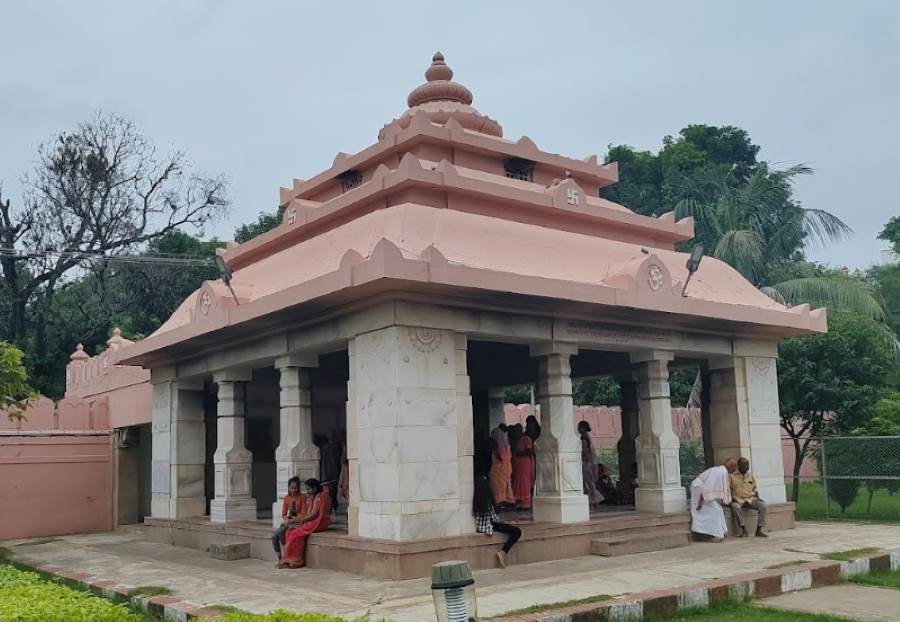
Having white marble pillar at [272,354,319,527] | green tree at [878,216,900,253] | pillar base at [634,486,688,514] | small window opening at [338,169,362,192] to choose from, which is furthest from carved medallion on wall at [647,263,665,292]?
green tree at [878,216,900,253]

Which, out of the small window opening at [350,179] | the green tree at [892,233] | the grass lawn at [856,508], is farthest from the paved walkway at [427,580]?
the green tree at [892,233]

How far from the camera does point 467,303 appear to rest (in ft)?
33.4

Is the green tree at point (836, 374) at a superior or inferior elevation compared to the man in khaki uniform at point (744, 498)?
superior

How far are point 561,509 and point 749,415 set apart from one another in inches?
159

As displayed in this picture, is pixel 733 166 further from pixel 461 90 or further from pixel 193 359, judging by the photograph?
pixel 193 359

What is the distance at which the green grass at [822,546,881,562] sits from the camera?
9.92 metres

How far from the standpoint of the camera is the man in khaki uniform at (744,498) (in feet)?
40.7

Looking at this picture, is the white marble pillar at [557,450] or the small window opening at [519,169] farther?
the small window opening at [519,169]

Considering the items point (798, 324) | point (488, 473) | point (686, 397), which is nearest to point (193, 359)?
point (488, 473)

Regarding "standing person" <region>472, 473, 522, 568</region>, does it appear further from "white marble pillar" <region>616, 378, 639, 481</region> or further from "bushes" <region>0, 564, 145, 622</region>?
"white marble pillar" <region>616, 378, 639, 481</region>

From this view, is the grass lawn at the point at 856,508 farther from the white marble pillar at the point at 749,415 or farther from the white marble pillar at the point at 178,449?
the white marble pillar at the point at 178,449

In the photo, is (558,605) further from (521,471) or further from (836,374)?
(836,374)

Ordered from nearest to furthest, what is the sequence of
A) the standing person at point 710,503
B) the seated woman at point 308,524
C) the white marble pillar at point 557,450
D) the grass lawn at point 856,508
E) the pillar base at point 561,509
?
1. the seated woman at point 308,524
2. the pillar base at point 561,509
3. the white marble pillar at point 557,450
4. the standing person at point 710,503
5. the grass lawn at point 856,508

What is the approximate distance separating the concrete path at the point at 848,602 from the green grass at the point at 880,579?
0.64 feet
